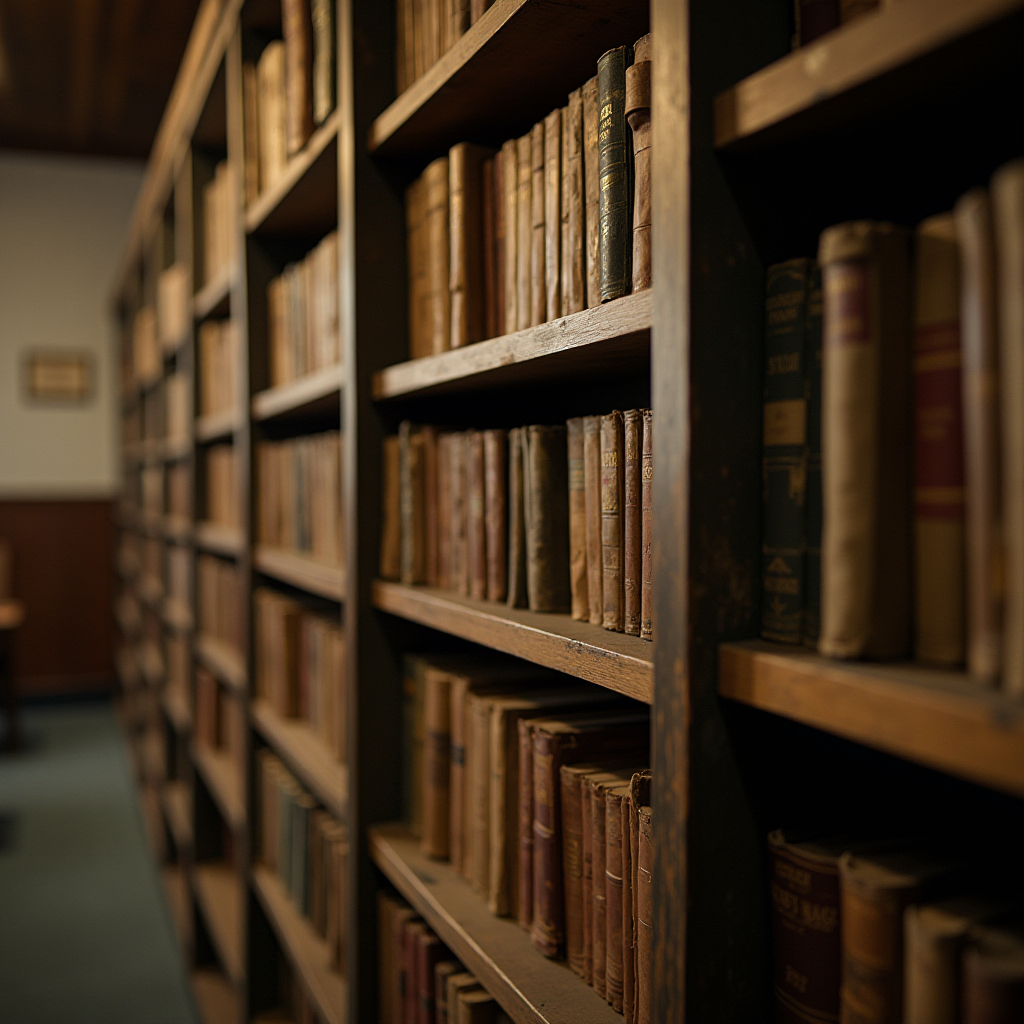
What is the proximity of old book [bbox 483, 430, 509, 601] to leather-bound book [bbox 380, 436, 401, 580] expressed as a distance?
0.23 metres

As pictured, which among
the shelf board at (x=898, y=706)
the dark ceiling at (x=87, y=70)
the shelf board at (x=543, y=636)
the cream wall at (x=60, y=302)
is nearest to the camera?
the shelf board at (x=898, y=706)

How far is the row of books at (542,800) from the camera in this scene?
0.79m

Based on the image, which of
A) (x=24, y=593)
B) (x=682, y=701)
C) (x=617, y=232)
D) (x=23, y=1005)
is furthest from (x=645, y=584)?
(x=24, y=593)

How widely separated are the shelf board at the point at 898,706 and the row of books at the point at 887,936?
98 mm

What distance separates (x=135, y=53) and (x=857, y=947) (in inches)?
182

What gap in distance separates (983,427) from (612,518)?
0.39 meters

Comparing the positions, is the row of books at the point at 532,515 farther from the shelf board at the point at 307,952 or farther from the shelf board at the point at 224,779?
the shelf board at the point at 224,779

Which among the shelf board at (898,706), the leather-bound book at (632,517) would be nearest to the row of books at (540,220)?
the leather-bound book at (632,517)

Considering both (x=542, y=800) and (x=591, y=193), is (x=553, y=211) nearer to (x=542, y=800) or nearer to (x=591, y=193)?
(x=591, y=193)

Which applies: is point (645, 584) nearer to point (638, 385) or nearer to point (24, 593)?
point (638, 385)

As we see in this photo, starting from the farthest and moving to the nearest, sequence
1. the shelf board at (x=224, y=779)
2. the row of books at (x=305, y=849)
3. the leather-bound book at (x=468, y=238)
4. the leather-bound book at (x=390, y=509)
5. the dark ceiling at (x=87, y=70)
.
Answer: the dark ceiling at (x=87, y=70)
the shelf board at (x=224, y=779)
the row of books at (x=305, y=849)
the leather-bound book at (x=390, y=509)
the leather-bound book at (x=468, y=238)

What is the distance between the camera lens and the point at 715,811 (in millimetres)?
618

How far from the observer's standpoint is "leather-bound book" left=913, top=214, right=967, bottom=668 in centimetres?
48

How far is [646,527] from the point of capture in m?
0.75
